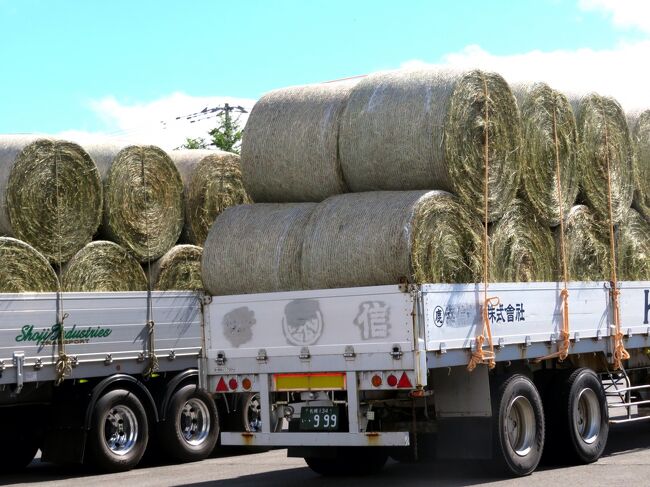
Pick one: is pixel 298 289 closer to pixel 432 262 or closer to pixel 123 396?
pixel 432 262

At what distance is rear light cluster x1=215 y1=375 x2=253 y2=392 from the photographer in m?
11.7

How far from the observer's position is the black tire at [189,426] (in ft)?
48.1

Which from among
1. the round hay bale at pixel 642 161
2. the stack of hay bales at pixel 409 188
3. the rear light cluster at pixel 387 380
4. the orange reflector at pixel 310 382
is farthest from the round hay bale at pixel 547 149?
the orange reflector at pixel 310 382

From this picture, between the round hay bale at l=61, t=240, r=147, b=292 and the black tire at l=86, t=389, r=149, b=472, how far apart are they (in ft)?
3.92

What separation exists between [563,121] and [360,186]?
2532mm

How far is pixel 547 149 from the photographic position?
502 inches

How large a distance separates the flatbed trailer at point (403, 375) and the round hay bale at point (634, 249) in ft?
4.74

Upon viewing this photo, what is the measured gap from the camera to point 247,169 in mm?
12609

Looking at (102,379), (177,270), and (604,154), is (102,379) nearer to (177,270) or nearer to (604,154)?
(177,270)

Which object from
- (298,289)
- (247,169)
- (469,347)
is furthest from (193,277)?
(469,347)

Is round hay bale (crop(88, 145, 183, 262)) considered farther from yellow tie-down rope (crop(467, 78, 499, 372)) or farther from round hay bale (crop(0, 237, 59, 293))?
yellow tie-down rope (crop(467, 78, 499, 372))

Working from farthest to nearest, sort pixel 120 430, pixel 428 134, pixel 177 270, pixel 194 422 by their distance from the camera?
pixel 177 270, pixel 194 422, pixel 120 430, pixel 428 134

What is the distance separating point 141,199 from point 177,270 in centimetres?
101

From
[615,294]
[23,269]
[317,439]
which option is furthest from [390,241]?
[23,269]
